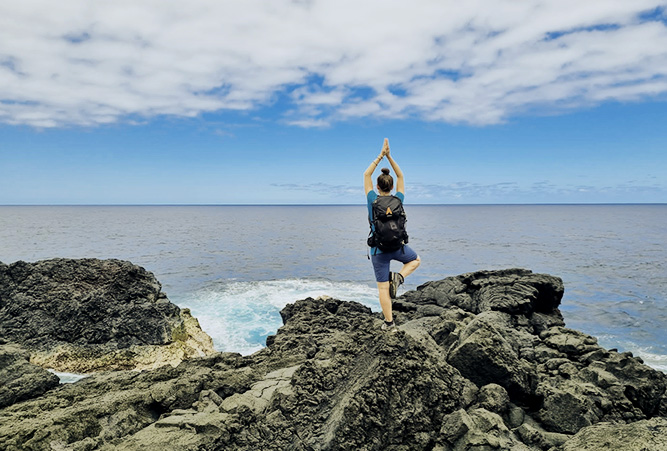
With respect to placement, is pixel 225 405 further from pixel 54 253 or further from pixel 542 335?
pixel 54 253

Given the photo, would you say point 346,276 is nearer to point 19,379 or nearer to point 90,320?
point 90,320

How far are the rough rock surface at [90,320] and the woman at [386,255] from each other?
10.4 m

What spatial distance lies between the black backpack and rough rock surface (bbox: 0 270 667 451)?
1.56 metres

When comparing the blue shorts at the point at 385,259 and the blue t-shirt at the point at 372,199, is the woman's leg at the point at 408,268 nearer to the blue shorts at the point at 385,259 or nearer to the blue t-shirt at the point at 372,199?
the blue shorts at the point at 385,259

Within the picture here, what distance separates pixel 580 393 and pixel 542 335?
4777 mm

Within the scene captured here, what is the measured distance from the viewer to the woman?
6762 millimetres

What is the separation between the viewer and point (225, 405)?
6219mm

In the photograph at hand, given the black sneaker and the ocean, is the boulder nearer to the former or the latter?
the black sneaker

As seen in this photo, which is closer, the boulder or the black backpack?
the black backpack

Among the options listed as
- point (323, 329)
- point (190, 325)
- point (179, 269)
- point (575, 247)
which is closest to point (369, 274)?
point (179, 269)

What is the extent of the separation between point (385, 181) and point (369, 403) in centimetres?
348

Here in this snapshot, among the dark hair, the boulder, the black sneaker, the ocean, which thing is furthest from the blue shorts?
the ocean

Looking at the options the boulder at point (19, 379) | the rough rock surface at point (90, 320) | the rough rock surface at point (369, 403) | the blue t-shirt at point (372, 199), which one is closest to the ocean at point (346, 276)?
the rough rock surface at point (90, 320)

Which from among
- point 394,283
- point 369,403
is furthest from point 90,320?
point 369,403
